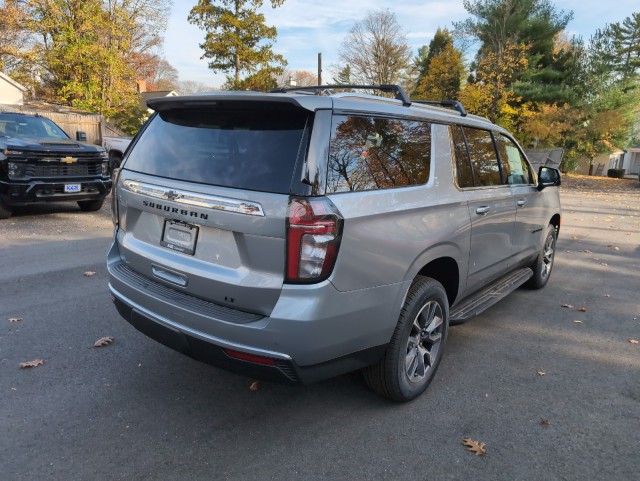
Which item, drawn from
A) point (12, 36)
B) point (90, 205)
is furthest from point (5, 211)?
point (12, 36)

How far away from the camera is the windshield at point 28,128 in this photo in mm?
8996

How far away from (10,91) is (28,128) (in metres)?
23.0

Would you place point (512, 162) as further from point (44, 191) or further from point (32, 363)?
point (44, 191)

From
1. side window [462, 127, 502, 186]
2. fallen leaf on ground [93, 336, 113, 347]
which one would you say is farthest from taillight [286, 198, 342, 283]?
fallen leaf on ground [93, 336, 113, 347]

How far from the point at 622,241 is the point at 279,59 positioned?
2144cm

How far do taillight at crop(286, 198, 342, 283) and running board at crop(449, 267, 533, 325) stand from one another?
1560 mm

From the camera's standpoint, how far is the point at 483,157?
13.2 ft

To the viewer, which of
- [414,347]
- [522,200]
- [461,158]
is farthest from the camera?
[522,200]

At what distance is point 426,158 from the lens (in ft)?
10.6

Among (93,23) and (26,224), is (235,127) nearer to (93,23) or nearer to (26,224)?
(26,224)

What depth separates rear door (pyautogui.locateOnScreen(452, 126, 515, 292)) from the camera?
3.63 meters

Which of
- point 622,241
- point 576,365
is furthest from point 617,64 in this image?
point 576,365

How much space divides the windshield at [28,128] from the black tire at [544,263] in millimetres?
8995

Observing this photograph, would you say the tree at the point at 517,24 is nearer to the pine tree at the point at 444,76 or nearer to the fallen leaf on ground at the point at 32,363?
the pine tree at the point at 444,76
